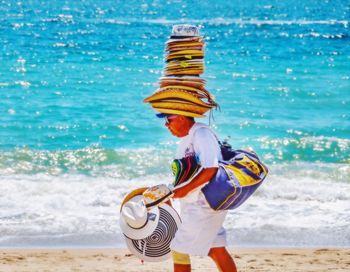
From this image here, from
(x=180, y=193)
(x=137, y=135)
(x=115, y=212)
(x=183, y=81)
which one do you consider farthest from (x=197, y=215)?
(x=137, y=135)

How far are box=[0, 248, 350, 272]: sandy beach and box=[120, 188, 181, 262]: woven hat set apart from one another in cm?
172

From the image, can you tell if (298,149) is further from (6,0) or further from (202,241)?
(6,0)

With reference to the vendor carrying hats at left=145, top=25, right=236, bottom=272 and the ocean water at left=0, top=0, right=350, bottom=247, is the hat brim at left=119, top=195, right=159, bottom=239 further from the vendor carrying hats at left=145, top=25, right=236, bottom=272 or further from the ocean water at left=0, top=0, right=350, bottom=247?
the ocean water at left=0, top=0, right=350, bottom=247

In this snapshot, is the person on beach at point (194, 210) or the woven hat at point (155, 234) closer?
the person on beach at point (194, 210)

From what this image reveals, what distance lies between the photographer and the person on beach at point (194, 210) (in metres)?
4.12

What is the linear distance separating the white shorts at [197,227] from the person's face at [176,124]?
36 cm

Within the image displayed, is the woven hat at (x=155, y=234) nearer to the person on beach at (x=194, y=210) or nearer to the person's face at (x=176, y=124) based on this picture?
the person on beach at (x=194, y=210)

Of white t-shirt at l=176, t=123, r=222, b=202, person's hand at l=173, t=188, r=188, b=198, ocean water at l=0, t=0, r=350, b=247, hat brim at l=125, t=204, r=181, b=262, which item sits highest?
ocean water at l=0, t=0, r=350, b=247

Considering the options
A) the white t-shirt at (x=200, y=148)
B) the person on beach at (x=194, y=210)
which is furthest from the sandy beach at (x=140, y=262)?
the white t-shirt at (x=200, y=148)

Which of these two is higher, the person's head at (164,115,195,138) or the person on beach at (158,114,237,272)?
the person's head at (164,115,195,138)

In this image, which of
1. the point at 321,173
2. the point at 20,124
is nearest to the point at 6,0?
the point at 20,124

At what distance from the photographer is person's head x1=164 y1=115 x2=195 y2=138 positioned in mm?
4223

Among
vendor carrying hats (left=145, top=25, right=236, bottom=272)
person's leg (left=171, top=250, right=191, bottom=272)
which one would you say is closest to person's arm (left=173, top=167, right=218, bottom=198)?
vendor carrying hats (left=145, top=25, right=236, bottom=272)

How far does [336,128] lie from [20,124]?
5.49 meters
